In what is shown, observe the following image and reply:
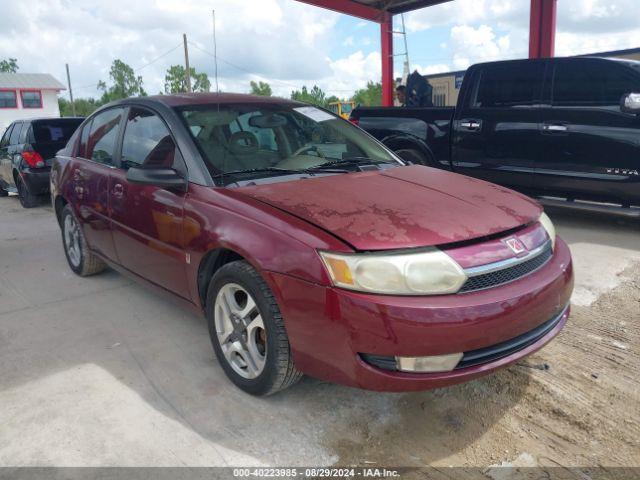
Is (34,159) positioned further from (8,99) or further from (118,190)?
(8,99)

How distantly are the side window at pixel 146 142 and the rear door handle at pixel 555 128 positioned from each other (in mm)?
4312

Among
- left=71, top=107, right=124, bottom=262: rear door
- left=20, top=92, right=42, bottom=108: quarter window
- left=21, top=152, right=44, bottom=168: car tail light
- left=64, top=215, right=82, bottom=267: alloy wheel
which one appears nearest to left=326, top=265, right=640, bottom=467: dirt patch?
left=71, top=107, right=124, bottom=262: rear door

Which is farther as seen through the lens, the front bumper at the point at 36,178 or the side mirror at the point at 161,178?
the front bumper at the point at 36,178

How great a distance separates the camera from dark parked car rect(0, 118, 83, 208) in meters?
9.00

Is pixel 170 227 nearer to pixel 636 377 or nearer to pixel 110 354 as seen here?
pixel 110 354

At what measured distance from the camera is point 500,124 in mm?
6199

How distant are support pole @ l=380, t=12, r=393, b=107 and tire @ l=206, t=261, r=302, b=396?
10.3 m

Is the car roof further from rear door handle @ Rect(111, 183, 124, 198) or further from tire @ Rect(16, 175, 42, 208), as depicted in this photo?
tire @ Rect(16, 175, 42, 208)

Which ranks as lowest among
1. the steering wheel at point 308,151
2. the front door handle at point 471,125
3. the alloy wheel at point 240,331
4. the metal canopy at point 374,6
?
the alloy wheel at point 240,331

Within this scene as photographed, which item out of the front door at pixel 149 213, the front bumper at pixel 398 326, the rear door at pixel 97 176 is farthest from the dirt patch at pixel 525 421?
the rear door at pixel 97 176

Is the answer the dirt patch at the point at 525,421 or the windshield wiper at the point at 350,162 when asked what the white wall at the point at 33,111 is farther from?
the dirt patch at the point at 525,421

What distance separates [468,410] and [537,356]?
0.70 m

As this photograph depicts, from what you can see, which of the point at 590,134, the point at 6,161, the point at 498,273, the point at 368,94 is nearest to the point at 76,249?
the point at 498,273

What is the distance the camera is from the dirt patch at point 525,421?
230cm
